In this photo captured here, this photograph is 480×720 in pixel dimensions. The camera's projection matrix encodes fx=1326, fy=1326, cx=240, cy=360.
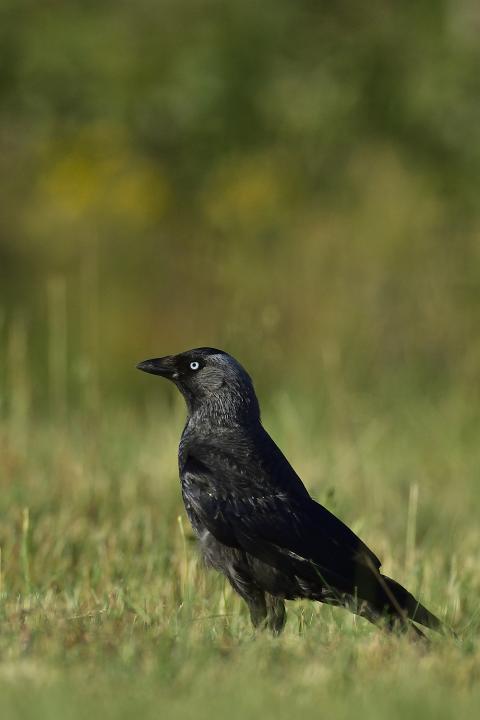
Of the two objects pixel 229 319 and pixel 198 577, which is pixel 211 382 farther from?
pixel 229 319

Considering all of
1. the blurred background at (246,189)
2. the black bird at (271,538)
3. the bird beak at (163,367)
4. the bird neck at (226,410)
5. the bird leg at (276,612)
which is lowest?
the bird leg at (276,612)

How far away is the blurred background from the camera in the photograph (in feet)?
32.5

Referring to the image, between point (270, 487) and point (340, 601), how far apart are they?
447mm

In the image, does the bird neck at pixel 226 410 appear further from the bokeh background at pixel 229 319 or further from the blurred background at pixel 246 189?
the blurred background at pixel 246 189

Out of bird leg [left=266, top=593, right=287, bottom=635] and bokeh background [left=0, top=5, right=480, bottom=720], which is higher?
bokeh background [left=0, top=5, right=480, bottom=720]

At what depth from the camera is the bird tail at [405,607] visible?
3.96 m

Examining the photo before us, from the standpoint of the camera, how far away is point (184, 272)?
1174 cm

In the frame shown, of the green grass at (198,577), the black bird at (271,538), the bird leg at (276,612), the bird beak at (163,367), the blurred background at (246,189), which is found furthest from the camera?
the blurred background at (246,189)

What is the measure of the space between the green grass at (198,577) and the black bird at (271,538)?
4.1 inches

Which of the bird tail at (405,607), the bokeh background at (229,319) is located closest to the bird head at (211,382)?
the bokeh background at (229,319)

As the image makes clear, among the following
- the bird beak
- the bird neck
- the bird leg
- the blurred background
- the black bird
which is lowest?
the bird leg

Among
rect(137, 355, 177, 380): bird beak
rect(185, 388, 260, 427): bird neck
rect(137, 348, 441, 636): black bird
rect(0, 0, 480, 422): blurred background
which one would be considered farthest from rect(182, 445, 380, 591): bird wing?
rect(0, 0, 480, 422): blurred background

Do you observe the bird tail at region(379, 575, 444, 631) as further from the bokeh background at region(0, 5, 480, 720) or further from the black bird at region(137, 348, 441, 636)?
the bokeh background at region(0, 5, 480, 720)

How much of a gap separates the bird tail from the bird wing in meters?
0.12
